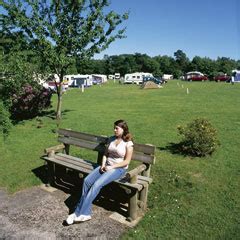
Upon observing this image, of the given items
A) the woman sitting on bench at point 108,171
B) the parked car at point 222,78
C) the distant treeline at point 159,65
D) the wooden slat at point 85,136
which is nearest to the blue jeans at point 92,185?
the woman sitting on bench at point 108,171

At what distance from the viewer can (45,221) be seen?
530cm

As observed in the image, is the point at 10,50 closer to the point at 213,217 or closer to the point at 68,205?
the point at 68,205

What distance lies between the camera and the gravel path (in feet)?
16.0

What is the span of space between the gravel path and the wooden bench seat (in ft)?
1.56

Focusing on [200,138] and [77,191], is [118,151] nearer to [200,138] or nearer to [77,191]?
[77,191]

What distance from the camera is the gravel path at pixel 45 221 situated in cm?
488

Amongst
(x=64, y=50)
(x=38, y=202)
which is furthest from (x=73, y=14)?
(x=38, y=202)

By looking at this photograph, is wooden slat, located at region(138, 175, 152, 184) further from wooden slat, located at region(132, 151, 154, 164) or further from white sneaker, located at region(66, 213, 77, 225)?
white sneaker, located at region(66, 213, 77, 225)

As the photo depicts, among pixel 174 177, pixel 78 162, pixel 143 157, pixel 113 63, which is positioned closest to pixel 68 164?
pixel 78 162

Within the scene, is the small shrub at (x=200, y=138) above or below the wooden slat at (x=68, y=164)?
above

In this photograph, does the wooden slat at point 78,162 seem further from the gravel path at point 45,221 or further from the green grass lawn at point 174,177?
the green grass lawn at point 174,177

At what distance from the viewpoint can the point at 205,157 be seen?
26.9 feet

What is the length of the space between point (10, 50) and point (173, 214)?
10397 millimetres

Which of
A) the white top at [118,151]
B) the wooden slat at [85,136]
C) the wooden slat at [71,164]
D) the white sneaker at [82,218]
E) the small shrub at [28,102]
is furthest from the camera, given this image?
the small shrub at [28,102]
